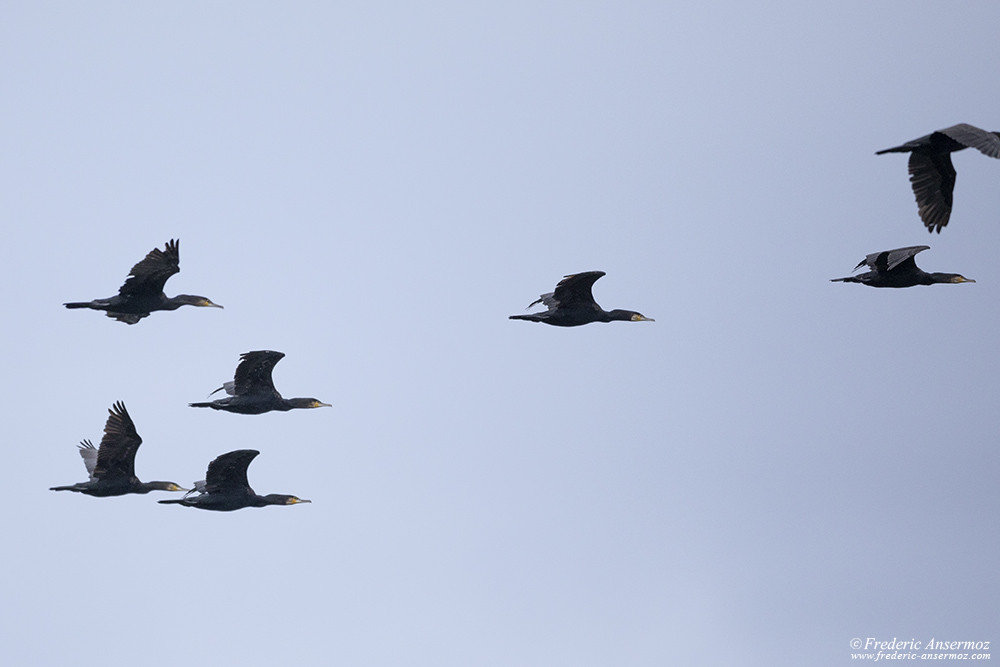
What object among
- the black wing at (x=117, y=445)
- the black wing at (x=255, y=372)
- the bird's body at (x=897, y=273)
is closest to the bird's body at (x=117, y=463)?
the black wing at (x=117, y=445)

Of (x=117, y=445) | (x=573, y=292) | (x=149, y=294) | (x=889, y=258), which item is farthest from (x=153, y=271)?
(x=889, y=258)

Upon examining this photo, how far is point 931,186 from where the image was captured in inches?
1101

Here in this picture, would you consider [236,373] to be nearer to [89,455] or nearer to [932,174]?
[89,455]

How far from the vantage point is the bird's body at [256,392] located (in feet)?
104

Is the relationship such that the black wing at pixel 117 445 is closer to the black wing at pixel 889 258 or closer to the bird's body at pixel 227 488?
the bird's body at pixel 227 488

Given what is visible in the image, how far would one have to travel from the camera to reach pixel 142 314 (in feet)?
105

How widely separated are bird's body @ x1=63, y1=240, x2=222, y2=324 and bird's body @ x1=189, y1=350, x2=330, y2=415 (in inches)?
57.7

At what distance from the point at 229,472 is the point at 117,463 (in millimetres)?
2541

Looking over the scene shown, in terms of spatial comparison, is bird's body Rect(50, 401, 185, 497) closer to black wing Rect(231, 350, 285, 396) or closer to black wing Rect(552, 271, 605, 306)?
black wing Rect(231, 350, 285, 396)

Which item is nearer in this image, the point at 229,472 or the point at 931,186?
the point at 931,186

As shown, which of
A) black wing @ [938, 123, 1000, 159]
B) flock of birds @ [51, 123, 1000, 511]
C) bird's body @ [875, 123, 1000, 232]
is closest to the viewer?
black wing @ [938, 123, 1000, 159]

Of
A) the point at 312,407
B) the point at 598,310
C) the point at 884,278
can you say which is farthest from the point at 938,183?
the point at 312,407

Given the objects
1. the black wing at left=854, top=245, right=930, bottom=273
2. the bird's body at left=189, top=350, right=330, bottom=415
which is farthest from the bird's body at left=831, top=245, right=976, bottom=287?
the bird's body at left=189, top=350, right=330, bottom=415

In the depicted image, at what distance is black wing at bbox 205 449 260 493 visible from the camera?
1244 inches
